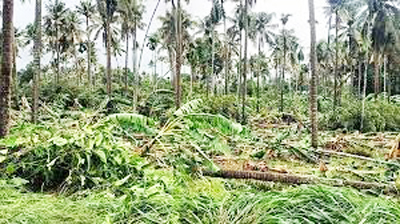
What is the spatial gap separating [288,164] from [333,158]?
204cm

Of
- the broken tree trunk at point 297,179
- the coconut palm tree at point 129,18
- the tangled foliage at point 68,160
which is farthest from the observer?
the coconut palm tree at point 129,18

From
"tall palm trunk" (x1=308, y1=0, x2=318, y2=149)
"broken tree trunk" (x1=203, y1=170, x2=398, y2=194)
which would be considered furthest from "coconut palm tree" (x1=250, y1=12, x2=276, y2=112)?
"broken tree trunk" (x1=203, y1=170, x2=398, y2=194)

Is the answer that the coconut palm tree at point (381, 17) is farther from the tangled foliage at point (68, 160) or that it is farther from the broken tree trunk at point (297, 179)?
the tangled foliage at point (68, 160)

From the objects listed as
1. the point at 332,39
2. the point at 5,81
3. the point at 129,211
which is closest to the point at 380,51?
the point at 332,39

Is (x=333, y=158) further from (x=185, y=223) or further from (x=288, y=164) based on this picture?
(x=185, y=223)

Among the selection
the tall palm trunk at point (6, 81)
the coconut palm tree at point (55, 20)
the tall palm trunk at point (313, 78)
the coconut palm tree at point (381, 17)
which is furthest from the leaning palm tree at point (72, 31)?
the tall palm trunk at point (6, 81)

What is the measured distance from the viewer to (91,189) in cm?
747

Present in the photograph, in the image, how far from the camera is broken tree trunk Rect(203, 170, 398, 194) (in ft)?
28.1

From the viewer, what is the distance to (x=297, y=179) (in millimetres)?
8961

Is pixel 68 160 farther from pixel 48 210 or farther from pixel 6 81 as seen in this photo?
pixel 6 81

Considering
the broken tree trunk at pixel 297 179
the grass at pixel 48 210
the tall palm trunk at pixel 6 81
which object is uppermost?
the tall palm trunk at pixel 6 81

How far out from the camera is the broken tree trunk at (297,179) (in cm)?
857

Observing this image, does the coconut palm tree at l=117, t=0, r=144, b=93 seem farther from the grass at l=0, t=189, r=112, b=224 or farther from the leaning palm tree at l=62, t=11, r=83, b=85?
the grass at l=0, t=189, r=112, b=224

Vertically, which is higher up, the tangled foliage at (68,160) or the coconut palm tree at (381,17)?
the coconut palm tree at (381,17)
